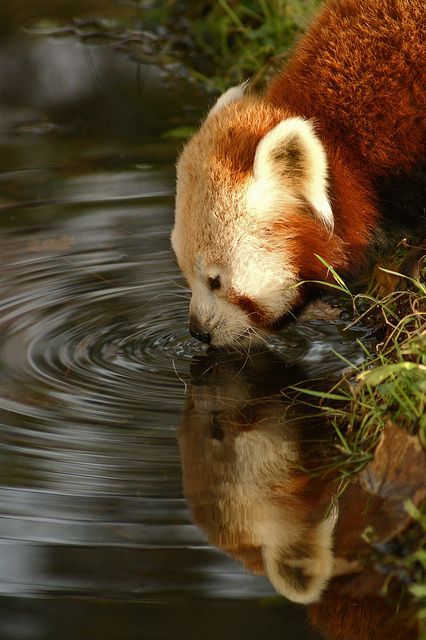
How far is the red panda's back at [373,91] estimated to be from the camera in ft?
15.8

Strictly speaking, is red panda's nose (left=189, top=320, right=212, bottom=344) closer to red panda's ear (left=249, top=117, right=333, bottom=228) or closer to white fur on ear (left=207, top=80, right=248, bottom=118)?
red panda's ear (left=249, top=117, right=333, bottom=228)

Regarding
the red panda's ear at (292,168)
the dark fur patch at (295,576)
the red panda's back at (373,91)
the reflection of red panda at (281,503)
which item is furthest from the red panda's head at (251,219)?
the dark fur patch at (295,576)

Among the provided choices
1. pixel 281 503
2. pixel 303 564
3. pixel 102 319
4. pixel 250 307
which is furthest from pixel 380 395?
pixel 102 319

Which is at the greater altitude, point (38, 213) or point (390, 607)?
point (390, 607)

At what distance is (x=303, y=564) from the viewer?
346cm

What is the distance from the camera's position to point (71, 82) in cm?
909

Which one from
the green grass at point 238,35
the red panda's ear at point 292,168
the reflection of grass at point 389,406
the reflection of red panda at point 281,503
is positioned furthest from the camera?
the green grass at point 238,35

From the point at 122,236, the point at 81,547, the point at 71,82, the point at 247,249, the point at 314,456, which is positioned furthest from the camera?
the point at 71,82

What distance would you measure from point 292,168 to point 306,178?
0.07m

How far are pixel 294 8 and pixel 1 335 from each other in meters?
4.06

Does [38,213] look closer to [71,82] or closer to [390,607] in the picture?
[71,82]

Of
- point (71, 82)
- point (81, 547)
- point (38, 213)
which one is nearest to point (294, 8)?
point (71, 82)

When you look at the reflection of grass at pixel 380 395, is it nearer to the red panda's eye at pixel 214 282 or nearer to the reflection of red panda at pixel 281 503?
the reflection of red panda at pixel 281 503

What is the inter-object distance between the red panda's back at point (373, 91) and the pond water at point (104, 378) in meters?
0.93
